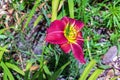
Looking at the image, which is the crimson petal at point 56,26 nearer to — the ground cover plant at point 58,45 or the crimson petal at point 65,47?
the crimson petal at point 65,47

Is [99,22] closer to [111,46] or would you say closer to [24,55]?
[111,46]

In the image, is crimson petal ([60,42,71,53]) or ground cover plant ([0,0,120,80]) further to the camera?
ground cover plant ([0,0,120,80])

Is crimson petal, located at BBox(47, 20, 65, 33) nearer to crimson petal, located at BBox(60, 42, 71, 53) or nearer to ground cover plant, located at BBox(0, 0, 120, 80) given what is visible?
crimson petal, located at BBox(60, 42, 71, 53)

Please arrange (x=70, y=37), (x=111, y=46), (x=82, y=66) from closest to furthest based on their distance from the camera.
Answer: (x=70, y=37) < (x=82, y=66) < (x=111, y=46)

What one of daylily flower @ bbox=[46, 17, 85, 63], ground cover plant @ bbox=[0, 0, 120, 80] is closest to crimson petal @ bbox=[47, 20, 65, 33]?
daylily flower @ bbox=[46, 17, 85, 63]

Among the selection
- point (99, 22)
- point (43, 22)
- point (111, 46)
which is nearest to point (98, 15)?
point (99, 22)

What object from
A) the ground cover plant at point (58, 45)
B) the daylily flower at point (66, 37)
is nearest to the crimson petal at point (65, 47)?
the daylily flower at point (66, 37)

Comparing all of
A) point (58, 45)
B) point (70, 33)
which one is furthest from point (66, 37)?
point (58, 45)
